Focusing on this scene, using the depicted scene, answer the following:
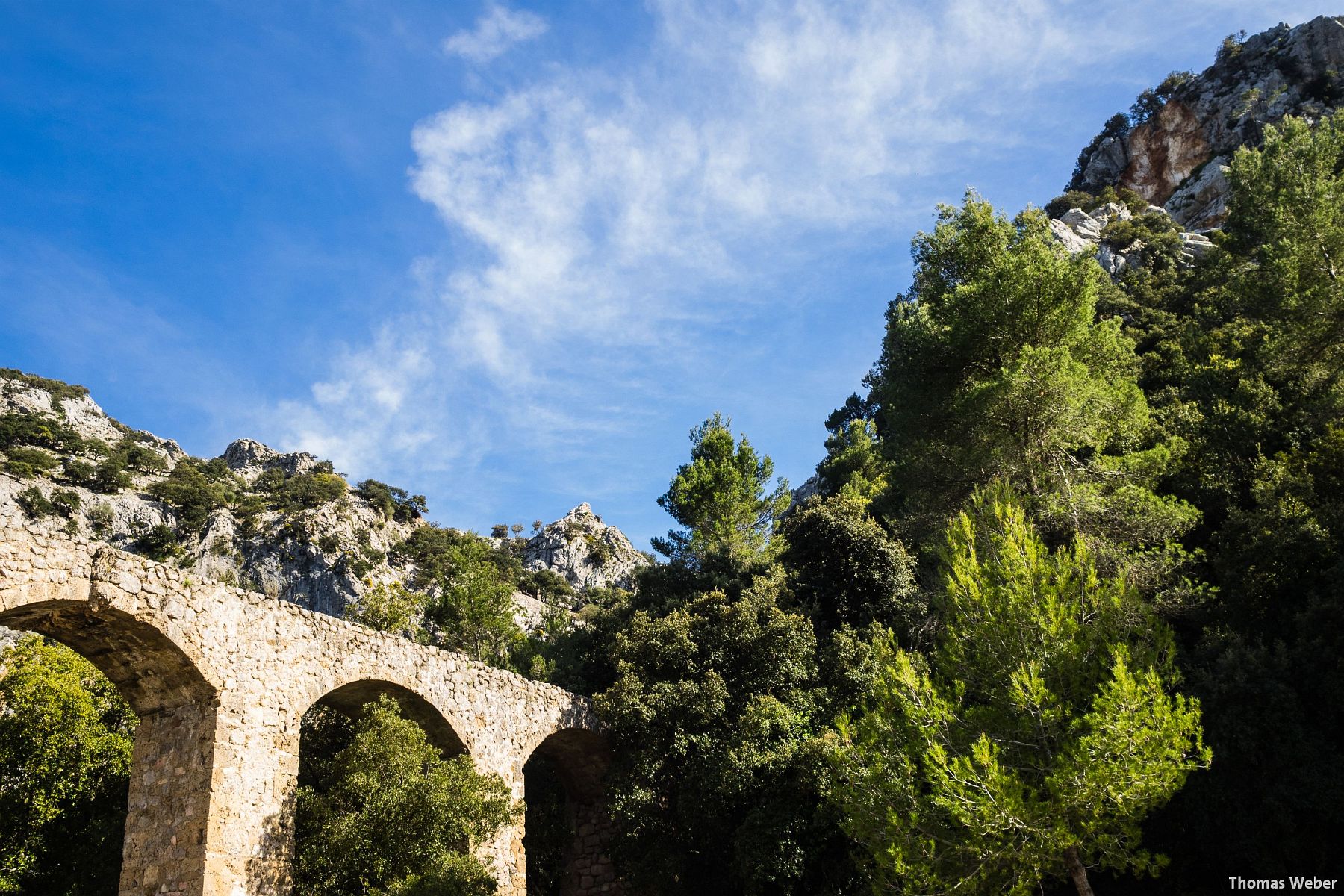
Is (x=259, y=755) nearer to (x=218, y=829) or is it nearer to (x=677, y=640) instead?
(x=218, y=829)

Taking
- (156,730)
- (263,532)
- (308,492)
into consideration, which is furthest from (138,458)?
(156,730)

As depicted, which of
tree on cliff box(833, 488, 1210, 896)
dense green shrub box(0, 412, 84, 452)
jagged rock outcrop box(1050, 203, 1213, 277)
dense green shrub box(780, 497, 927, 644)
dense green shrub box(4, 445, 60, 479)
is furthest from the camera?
dense green shrub box(0, 412, 84, 452)

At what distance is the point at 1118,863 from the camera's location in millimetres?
9406

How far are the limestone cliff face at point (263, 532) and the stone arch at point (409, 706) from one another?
14.4m

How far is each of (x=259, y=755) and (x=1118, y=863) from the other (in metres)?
11.0

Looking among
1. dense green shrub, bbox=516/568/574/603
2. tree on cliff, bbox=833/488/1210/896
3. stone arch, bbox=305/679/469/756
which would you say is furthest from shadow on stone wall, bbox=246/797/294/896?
dense green shrub, bbox=516/568/574/603

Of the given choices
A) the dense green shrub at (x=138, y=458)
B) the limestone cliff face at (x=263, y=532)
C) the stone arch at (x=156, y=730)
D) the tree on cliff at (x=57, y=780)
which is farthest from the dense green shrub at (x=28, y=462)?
the stone arch at (x=156, y=730)

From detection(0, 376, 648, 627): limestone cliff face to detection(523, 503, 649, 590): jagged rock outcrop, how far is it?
75 mm

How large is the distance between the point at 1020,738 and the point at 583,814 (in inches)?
472

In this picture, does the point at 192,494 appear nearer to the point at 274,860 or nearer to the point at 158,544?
the point at 158,544

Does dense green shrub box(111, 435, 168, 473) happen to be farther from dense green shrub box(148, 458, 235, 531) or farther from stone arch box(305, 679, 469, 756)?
stone arch box(305, 679, 469, 756)

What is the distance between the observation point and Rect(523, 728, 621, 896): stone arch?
60.1 feet

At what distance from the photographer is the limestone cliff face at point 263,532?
37.4 m

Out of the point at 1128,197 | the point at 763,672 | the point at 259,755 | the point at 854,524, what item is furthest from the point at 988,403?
the point at 1128,197
